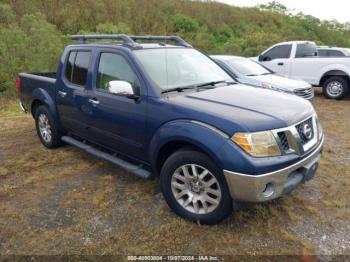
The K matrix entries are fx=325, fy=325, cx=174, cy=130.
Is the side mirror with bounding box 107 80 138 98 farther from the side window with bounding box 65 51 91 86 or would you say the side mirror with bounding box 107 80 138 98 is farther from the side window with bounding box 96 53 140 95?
the side window with bounding box 65 51 91 86

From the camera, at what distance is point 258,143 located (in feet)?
9.16

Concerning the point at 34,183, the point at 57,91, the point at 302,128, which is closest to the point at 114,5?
the point at 57,91

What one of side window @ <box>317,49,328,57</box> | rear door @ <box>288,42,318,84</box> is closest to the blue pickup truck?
rear door @ <box>288,42,318,84</box>

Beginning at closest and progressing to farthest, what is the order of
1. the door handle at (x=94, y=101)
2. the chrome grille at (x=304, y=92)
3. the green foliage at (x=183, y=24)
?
the door handle at (x=94, y=101)
the chrome grille at (x=304, y=92)
the green foliage at (x=183, y=24)

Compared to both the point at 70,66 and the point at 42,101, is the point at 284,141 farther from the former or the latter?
the point at 42,101

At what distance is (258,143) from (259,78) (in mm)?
4902

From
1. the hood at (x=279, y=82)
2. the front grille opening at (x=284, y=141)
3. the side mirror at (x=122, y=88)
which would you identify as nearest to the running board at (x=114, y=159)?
the side mirror at (x=122, y=88)

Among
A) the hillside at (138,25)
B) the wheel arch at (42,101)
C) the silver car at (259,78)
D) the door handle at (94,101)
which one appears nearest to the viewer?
the door handle at (94,101)

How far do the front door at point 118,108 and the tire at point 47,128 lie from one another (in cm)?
120

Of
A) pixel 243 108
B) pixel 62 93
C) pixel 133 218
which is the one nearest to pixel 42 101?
pixel 62 93

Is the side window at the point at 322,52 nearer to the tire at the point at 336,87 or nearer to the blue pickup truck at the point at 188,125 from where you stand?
the tire at the point at 336,87

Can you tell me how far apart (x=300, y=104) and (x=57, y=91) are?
11.2ft

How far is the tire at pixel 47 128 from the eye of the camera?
16.9 ft

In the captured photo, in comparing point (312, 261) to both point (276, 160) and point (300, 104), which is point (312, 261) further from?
point (300, 104)
